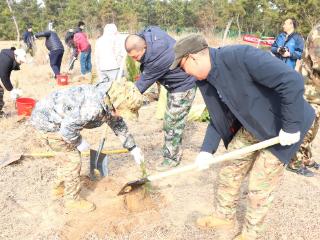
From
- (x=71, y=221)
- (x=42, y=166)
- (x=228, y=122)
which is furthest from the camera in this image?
(x=42, y=166)

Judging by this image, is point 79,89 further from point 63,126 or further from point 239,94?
point 239,94

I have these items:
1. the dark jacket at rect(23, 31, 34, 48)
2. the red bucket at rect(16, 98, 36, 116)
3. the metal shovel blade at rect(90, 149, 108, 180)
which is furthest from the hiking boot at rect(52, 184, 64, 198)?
the dark jacket at rect(23, 31, 34, 48)

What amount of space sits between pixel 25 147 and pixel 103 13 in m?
31.0

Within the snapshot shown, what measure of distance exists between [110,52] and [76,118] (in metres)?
4.68

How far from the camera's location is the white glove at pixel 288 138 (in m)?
2.48

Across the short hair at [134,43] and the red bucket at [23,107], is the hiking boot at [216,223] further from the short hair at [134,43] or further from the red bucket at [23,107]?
the red bucket at [23,107]

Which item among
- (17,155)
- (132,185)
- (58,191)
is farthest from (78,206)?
(17,155)

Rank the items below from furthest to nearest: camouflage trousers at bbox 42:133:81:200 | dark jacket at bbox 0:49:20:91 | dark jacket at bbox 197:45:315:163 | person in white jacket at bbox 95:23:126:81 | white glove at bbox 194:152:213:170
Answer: person in white jacket at bbox 95:23:126:81 < dark jacket at bbox 0:49:20:91 < camouflage trousers at bbox 42:133:81:200 < white glove at bbox 194:152:213:170 < dark jacket at bbox 197:45:315:163

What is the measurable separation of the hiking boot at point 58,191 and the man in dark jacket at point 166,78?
1.39 meters

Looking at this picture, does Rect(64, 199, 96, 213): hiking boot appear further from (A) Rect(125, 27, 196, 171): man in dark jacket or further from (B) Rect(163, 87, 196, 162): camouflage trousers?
(B) Rect(163, 87, 196, 162): camouflage trousers

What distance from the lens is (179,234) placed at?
3395mm

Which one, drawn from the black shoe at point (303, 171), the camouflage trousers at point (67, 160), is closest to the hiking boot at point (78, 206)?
the camouflage trousers at point (67, 160)

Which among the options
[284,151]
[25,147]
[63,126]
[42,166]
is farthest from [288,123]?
[25,147]

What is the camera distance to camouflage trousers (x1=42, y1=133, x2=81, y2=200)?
3.53 metres
